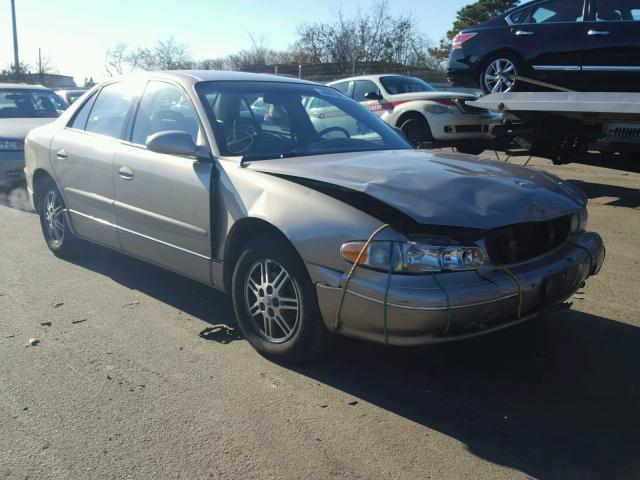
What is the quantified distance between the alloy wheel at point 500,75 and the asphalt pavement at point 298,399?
466 centimetres

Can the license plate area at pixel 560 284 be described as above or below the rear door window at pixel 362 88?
below

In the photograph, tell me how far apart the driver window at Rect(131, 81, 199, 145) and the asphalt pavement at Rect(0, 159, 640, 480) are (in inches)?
51.8

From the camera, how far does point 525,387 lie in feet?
11.4

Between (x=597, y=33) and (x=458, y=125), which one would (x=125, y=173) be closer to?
(x=597, y=33)

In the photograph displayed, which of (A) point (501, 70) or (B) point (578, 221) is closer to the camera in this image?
(B) point (578, 221)

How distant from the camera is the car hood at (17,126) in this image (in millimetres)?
9297

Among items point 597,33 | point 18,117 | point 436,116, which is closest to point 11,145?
point 18,117

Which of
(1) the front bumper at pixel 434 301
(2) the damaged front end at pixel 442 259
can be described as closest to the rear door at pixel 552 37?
(2) the damaged front end at pixel 442 259

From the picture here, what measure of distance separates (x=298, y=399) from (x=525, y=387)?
1.25m

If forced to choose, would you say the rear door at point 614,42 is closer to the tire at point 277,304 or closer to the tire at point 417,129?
the tire at point 417,129

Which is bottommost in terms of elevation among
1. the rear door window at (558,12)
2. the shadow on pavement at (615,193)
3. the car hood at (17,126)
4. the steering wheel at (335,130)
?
the shadow on pavement at (615,193)

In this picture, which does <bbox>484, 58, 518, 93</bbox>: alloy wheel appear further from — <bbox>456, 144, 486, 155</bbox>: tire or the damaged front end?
the damaged front end

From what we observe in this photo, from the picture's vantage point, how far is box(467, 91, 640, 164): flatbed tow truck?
7242 millimetres

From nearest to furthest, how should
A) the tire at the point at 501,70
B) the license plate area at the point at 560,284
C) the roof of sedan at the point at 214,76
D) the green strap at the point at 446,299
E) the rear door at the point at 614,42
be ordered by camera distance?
the green strap at the point at 446,299, the license plate area at the point at 560,284, the roof of sedan at the point at 214,76, the rear door at the point at 614,42, the tire at the point at 501,70
